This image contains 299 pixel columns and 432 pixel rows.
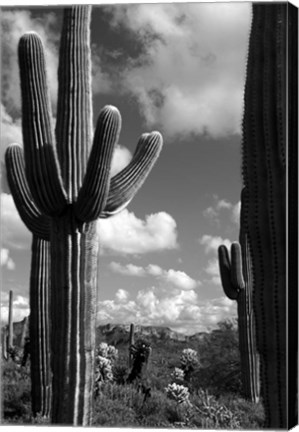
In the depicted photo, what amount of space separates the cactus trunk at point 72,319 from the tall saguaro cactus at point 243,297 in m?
1.35

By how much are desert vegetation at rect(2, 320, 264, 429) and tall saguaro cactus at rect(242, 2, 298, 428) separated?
36.2 inches

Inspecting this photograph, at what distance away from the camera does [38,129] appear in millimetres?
5637

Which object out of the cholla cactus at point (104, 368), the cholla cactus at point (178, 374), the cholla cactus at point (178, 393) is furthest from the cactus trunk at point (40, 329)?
the cholla cactus at point (178, 374)

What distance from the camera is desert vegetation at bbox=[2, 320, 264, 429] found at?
20.5ft

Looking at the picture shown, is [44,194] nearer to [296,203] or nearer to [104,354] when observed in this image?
[296,203]

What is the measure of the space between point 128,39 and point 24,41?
1086 millimetres

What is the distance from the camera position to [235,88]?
6.30 meters

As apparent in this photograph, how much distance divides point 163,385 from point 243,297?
1124 millimetres

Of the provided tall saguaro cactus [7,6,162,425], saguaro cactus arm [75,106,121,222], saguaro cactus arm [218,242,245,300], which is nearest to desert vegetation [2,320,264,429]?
saguaro cactus arm [218,242,245,300]

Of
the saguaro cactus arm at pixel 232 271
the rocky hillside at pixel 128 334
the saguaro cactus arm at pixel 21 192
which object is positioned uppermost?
the saguaro cactus arm at pixel 21 192

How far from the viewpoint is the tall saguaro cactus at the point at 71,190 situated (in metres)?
5.61

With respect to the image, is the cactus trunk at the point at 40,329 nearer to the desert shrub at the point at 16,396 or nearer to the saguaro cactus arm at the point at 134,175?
the desert shrub at the point at 16,396

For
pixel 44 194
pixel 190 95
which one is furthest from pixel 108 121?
pixel 190 95

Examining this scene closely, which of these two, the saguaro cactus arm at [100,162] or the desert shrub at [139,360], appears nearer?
the saguaro cactus arm at [100,162]
